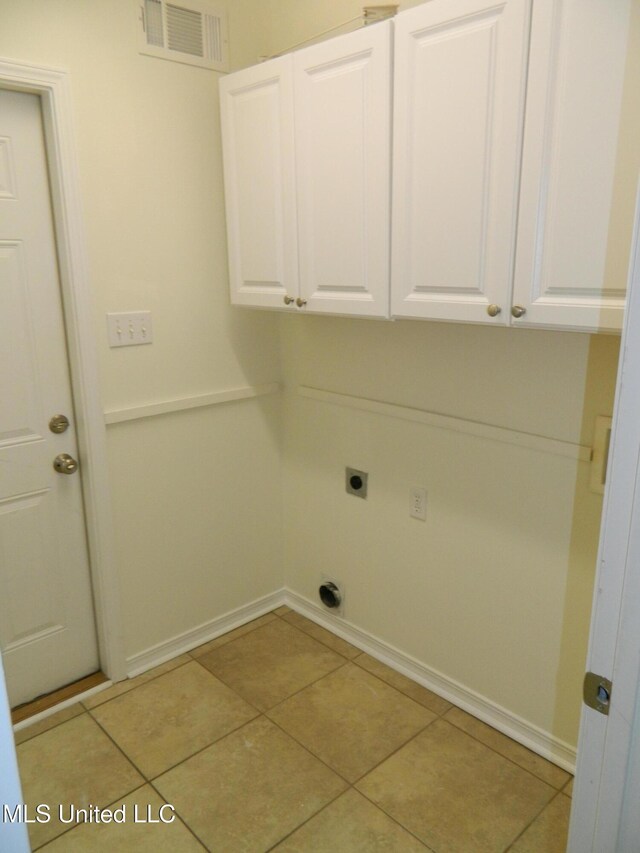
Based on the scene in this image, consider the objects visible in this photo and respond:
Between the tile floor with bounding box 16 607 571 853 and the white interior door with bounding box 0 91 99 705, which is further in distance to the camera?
the white interior door with bounding box 0 91 99 705

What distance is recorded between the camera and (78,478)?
2254 mm

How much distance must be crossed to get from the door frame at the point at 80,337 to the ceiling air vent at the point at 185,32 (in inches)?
14.7

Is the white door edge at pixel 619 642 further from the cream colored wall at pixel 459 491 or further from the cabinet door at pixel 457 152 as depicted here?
the cream colored wall at pixel 459 491

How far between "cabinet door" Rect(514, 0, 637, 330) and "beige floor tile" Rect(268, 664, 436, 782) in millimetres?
1442

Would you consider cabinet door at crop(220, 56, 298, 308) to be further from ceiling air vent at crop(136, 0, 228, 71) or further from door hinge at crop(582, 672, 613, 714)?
door hinge at crop(582, 672, 613, 714)

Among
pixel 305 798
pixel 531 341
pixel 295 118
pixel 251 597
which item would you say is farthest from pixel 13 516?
pixel 531 341

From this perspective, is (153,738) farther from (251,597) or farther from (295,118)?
(295,118)

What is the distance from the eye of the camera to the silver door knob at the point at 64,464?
2188mm

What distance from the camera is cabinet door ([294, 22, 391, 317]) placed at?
5.55 feet

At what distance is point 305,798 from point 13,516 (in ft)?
4.20

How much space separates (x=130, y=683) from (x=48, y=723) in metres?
0.30

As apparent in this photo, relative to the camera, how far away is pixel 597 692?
Result: 0.94 meters

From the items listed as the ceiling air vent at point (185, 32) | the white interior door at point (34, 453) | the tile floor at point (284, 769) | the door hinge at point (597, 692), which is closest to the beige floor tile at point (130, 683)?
the tile floor at point (284, 769)

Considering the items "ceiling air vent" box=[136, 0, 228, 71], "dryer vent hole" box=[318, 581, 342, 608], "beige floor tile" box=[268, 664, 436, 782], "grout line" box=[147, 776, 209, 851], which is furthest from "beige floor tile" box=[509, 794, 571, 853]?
"ceiling air vent" box=[136, 0, 228, 71]
